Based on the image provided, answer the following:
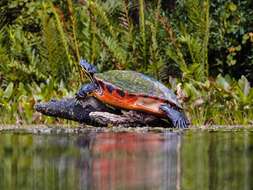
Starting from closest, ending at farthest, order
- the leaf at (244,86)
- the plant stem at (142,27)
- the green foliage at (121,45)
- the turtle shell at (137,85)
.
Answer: the turtle shell at (137,85)
the leaf at (244,86)
the green foliage at (121,45)
the plant stem at (142,27)

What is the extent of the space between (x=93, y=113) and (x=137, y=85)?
1.86ft

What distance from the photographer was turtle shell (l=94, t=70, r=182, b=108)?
10.1 metres

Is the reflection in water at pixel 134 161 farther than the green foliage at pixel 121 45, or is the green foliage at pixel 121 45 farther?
A: the green foliage at pixel 121 45

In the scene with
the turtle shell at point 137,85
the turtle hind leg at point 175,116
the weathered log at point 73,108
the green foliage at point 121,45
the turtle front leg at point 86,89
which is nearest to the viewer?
the turtle hind leg at point 175,116

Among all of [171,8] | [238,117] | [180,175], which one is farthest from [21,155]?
[171,8]

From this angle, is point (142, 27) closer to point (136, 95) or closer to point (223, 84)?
point (223, 84)

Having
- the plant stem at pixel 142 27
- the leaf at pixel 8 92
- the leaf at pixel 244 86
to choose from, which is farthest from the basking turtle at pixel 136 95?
the plant stem at pixel 142 27

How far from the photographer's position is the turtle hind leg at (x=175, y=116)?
32.7 ft

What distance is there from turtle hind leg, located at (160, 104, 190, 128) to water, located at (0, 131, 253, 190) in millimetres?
585

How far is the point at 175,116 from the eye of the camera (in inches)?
393

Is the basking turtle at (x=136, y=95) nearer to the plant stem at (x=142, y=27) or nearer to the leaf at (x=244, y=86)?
the leaf at (x=244, y=86)

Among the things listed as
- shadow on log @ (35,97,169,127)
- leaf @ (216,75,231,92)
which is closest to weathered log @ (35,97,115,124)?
shadow on log @ (35,97,169,127)

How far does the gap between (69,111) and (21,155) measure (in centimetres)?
304

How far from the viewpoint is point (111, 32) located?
42.3 ft
